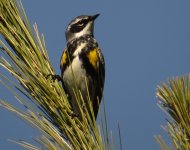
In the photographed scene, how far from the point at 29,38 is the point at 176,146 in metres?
1.06

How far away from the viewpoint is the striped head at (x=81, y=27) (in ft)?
17.1

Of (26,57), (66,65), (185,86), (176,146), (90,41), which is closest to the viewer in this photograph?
(176,146)

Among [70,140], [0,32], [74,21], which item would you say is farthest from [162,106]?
[74,21]

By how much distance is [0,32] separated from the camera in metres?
2.22

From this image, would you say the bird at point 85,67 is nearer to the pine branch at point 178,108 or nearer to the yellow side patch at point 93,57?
the yellow side patch at point 93,57

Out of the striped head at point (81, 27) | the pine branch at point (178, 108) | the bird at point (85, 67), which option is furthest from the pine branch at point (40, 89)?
the striped head at point (81, 27)

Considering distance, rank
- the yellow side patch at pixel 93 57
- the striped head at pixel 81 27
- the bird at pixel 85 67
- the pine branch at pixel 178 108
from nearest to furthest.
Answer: the pine branch at pixel 178 108, the bird at pixel 85 67, the yellow side patch at pixel 93 57, the striped head at pixel 81 27

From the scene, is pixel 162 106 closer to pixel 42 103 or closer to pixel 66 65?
pixel 42 103

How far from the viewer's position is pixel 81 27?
5.29 m

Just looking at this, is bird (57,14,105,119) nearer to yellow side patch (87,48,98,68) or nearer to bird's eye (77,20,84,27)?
yellow side patch (87,48,98,68)

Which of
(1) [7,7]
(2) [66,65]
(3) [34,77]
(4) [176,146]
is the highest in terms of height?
(2) [66,65]

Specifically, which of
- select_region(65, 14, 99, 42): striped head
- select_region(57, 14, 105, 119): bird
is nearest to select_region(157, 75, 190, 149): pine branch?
select_region(57, 14, 105, 119): bird

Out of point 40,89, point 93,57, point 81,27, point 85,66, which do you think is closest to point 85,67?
point 85,66

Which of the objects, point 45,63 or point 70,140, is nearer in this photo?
point 70,140
